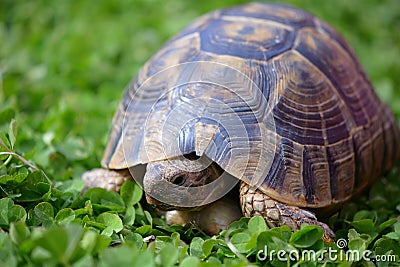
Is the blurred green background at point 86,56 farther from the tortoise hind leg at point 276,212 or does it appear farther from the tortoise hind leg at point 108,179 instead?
the tortoise hind leg at point 276,212


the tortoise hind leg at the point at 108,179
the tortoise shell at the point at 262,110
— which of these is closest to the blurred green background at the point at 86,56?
the tortoise hind leg at the point at 108,179

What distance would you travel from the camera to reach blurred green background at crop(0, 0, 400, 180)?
359 cm

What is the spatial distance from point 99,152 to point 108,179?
1.50 feet

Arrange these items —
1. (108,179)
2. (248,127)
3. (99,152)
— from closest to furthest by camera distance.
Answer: (248,127), (108,179), (99,152)

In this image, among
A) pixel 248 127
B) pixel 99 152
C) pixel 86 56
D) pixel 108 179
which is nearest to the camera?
pixel 248 127

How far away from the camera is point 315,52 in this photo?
10.4 feet

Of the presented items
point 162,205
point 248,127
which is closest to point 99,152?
point 162,205

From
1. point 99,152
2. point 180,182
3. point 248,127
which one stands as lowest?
point 99,152

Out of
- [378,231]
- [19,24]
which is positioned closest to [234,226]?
[378,231]

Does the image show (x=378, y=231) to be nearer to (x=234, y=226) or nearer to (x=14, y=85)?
(x=234, y=226)

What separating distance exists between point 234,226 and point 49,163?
120 cm

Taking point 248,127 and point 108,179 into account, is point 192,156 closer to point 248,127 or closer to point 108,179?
point 248,127

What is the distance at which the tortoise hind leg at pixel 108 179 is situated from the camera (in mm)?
3035

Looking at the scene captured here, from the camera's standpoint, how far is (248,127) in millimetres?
2717
